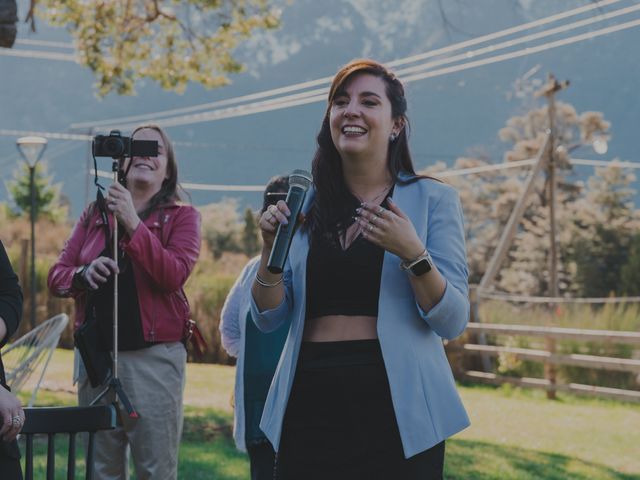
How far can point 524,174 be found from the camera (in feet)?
201

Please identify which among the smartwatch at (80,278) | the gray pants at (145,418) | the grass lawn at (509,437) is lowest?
the grass lawn at (509,437)

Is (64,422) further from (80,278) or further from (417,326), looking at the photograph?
(80,278)

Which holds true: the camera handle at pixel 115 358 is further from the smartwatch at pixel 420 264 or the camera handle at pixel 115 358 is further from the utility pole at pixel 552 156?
the utility pole at pixel 552 156

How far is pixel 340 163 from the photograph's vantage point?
2973 mm

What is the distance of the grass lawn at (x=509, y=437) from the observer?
793cm

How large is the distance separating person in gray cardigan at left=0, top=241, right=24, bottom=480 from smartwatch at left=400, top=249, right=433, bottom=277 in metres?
1.01

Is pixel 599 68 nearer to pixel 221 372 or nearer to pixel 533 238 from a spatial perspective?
pixel 533 238

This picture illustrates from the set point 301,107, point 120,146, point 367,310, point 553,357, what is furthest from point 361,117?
point 301,107

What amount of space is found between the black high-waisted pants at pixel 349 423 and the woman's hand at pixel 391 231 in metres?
0.30

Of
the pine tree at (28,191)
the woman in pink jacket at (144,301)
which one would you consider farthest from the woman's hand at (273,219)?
the pine tree at (28,191)

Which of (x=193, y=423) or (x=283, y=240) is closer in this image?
(x=283, y=240)

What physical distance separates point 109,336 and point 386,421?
1.87 m

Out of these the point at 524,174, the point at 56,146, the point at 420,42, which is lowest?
the point at 524,174

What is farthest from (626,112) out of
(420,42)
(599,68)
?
(420,42)
